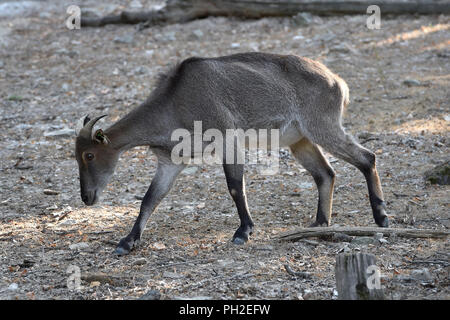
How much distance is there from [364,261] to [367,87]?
6.96 metres

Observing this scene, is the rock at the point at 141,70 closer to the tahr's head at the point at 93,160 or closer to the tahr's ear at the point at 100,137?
the tahr's head at the point at 93,160

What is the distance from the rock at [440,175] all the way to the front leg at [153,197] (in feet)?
10.1

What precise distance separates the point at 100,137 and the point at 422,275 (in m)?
3.49

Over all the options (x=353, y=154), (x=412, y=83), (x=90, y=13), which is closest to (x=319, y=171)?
(x=353, y=154)

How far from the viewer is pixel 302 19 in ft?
45.0

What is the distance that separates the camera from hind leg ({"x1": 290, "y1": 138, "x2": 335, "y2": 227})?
7.36 meters

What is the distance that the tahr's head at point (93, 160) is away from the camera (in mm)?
6914

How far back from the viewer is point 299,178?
8.79m

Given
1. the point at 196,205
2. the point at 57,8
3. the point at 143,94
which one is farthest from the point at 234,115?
the point at 57,8

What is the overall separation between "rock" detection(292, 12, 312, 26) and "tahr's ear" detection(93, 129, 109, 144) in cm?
774

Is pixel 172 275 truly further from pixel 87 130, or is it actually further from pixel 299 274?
pixel 87 130

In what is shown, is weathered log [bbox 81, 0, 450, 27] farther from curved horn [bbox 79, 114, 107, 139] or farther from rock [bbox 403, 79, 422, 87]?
curved horn [bbox 79, 114, 107, 139]

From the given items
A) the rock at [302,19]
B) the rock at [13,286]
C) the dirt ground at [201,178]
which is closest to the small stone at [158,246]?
the dirt ground at [201,178]

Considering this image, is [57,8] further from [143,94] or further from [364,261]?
[364,261]
